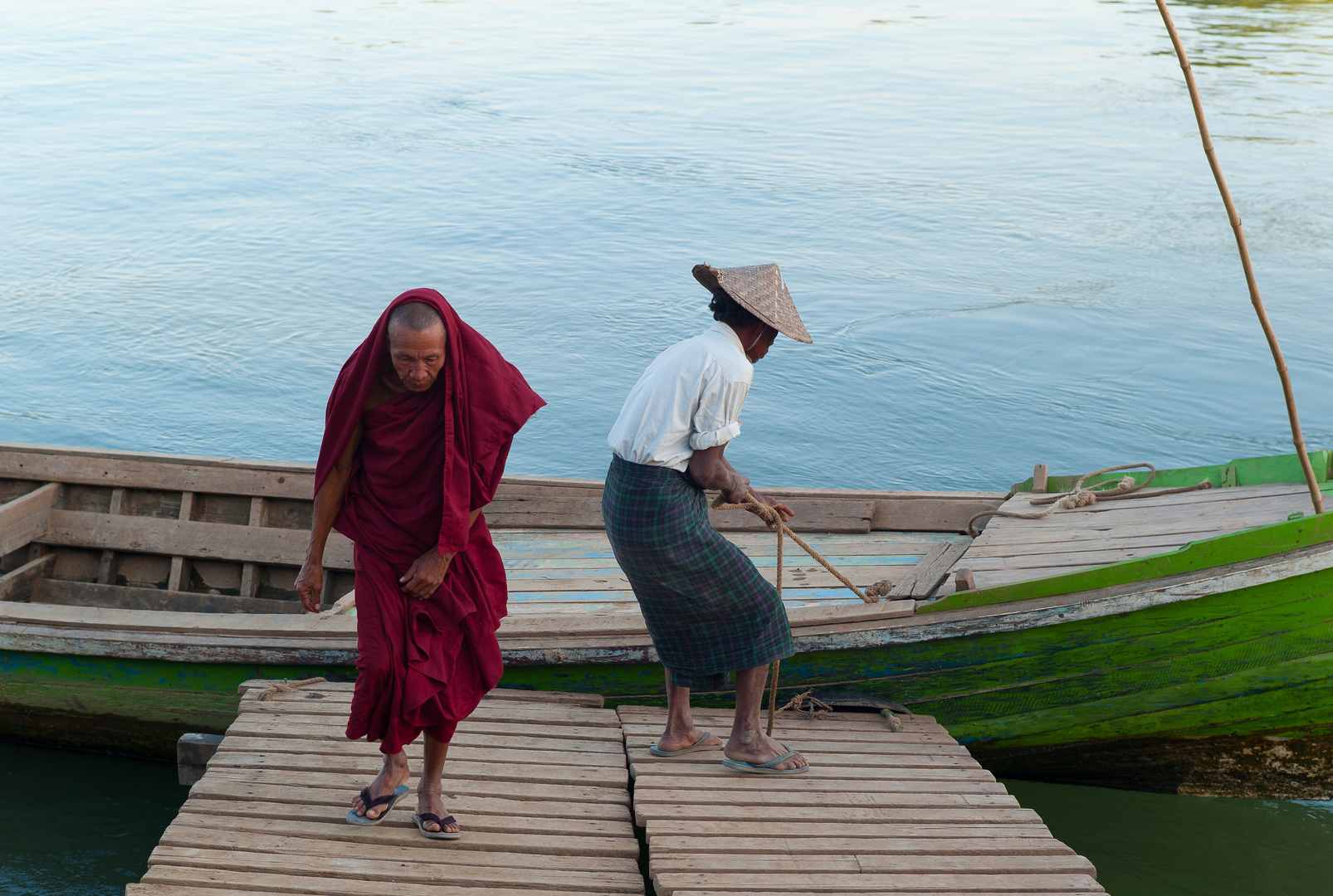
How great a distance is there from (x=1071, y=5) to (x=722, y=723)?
108ft

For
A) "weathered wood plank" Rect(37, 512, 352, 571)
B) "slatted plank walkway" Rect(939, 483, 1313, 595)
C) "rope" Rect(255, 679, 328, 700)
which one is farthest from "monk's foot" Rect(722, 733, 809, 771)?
"weathered wood plank" Rect(37, 512, 352, 571)

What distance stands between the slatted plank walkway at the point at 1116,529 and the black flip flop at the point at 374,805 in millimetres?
1811

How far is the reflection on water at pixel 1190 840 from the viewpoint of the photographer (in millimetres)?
4355

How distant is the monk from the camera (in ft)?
9.36

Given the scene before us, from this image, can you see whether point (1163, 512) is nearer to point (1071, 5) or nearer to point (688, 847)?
point (688, 847)

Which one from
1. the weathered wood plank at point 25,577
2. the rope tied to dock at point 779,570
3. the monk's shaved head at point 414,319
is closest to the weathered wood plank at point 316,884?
the rope tied to dock at point 779,570

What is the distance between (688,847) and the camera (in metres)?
3.08

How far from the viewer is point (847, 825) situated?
127 inches

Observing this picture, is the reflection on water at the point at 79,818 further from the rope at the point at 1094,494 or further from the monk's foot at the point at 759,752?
A: the rope at the point at 1094,494

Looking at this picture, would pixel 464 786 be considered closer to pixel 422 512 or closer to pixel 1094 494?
pixel 422 512

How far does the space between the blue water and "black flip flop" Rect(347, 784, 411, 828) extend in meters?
6.02

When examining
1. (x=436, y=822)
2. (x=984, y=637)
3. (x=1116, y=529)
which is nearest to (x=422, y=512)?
(x=436, y=822)

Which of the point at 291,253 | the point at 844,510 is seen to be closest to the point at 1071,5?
the point at 291,253

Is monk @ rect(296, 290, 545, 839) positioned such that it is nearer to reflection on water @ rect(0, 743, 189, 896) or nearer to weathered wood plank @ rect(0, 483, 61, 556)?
reflection on water @ rect(0, 743, 189, 896)
